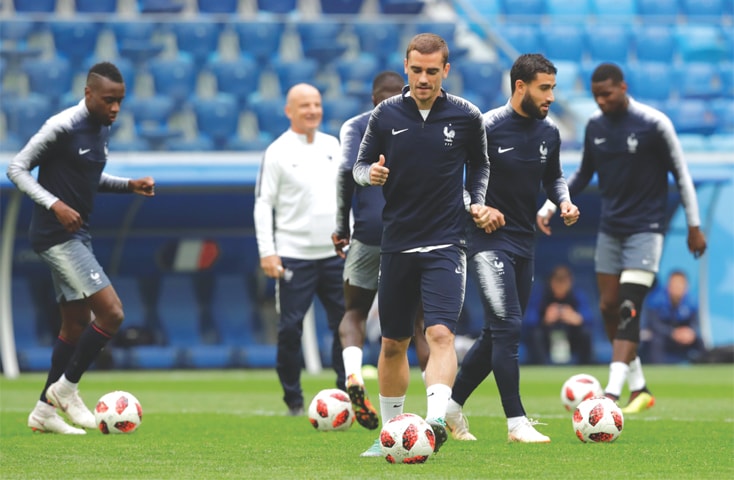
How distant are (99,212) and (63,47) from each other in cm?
265

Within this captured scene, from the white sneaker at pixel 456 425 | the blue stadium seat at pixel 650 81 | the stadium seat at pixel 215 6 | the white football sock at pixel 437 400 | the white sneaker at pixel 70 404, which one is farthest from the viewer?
the blue stadium seat at pixel 650 81

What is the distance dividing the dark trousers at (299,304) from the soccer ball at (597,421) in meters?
2.28

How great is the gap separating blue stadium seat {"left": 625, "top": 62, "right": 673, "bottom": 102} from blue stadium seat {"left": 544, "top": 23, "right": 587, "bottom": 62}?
3.06ft

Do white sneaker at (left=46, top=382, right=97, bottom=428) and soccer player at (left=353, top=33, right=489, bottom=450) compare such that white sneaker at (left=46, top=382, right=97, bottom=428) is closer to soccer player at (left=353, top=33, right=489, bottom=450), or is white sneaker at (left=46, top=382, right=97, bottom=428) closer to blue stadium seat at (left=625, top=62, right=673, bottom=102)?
soccer player at (left=353, top=33, right=489, bottom=450)

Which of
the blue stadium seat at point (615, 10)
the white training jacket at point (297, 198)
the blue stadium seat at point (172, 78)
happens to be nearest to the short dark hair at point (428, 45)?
the white training jacket at point (297, 198)

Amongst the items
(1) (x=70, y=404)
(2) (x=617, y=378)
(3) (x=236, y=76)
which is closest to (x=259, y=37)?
(3) (x=236, y=76)

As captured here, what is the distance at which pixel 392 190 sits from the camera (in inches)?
247

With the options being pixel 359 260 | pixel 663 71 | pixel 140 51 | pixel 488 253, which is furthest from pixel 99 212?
pixel 488 253

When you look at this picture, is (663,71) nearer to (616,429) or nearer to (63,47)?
(63,47)

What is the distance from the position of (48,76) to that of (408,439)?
13.2 m

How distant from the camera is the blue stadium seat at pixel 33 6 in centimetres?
1967

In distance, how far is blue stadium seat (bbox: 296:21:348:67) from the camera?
62.2 ft

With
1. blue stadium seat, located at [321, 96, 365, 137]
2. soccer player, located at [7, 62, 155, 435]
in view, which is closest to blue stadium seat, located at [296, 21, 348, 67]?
blue stadium seat, located at [321, 96, 365, 137]

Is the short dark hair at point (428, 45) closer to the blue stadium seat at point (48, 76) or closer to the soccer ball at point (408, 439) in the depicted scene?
the soccer ball at point (408, 439)
